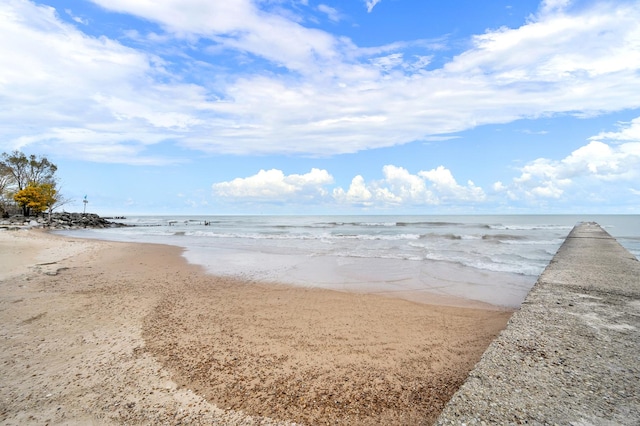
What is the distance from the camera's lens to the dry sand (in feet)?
10.5

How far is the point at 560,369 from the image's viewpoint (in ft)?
10.3

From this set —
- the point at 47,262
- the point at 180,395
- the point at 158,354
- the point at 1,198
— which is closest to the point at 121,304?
the point at 158,354

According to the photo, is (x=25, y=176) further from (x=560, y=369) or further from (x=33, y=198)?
(x=560, y=369)

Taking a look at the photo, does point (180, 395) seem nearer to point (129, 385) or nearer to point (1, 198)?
point (129, 385)

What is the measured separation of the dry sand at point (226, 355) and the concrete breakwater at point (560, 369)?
67cm

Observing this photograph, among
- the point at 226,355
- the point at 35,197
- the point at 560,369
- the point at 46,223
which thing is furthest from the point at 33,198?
the point at 560,369

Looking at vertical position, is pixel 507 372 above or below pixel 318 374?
above

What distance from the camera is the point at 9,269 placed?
9484 millimetres

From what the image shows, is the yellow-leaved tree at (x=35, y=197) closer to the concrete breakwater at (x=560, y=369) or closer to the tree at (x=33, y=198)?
the tree at (x=33, y=198)

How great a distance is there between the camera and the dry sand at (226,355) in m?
3.21

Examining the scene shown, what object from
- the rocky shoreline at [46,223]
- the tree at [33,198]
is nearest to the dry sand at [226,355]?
the rocky shoreline at [46,223]

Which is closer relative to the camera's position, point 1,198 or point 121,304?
point 121,304

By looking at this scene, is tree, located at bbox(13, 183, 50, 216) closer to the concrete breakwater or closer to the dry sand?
the dry sand

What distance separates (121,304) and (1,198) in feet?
176
